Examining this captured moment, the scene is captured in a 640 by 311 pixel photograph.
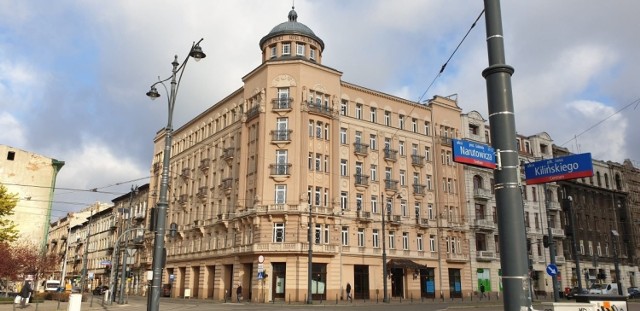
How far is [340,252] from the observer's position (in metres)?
43.8

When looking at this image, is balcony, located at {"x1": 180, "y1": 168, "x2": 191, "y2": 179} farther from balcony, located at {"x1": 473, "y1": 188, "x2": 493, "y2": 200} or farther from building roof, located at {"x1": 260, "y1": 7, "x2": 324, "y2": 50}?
balcony, located at {"x1": 473, "y1": 188, "x2": 493, "y2": 200}

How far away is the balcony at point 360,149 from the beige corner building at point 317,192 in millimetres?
115

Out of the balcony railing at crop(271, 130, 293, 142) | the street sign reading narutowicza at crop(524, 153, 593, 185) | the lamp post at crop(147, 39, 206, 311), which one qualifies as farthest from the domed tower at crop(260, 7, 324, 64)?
the street sign reading narutowicza at crop(524, 153, 593, 185)

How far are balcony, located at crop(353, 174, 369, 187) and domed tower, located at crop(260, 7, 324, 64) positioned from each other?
11762mm

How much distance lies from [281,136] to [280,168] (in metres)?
2.89

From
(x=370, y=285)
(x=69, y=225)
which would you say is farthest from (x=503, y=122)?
(x=69, y=225)

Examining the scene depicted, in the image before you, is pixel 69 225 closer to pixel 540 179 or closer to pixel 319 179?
pixel 319 179

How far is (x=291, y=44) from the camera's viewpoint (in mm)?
47562

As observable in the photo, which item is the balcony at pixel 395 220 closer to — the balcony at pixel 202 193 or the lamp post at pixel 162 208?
the balcony at pixel 202 193

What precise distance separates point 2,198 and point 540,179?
4023cm

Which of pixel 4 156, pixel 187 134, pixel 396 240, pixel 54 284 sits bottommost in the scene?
pixel 54 284

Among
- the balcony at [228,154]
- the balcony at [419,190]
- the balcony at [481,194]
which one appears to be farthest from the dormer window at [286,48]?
the balcony at [481,194]

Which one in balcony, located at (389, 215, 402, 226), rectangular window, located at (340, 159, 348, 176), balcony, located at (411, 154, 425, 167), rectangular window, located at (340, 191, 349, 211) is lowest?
balcony, located at (389, 215, 402, 226)

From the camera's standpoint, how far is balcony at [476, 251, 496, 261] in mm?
53594
